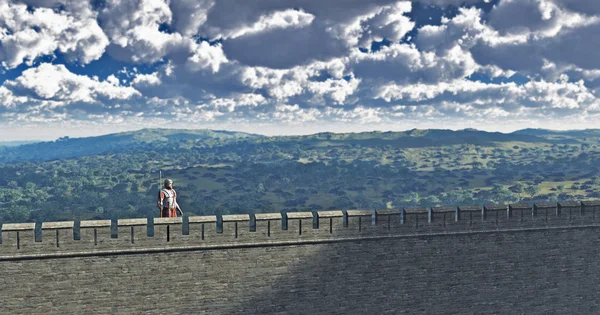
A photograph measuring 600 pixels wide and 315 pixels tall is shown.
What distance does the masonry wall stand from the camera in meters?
16.9

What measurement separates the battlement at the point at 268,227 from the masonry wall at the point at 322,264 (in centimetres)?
4

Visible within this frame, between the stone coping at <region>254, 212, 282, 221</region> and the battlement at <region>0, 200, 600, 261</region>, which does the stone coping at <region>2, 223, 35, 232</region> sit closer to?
the battlement at <region>0, 200, 600, 261</region>

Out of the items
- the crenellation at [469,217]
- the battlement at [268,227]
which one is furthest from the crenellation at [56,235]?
the crenellation at [469,217]

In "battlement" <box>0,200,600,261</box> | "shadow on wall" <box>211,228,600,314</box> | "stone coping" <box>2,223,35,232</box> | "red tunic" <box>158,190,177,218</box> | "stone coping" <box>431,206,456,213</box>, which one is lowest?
"shadow on wall" <box>211,228,600,314</box>

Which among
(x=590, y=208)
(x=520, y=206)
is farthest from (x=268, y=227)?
(x=590, y=208)

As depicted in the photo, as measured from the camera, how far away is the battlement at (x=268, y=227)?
16688mm

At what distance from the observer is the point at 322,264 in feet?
62.1

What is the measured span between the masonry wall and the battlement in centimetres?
4

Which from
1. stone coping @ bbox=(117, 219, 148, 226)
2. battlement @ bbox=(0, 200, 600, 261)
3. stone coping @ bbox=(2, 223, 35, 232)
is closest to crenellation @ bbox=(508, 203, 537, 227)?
battlement @ bbox=(0, 200, 600, 261)

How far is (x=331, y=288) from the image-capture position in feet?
62.4

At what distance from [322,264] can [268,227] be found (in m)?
2.75

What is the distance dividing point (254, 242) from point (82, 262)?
6337mm

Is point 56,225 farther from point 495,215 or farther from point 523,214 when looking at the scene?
point 523,214

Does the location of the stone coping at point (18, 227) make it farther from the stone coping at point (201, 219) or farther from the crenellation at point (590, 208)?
the crenellation at point (590, 208)
